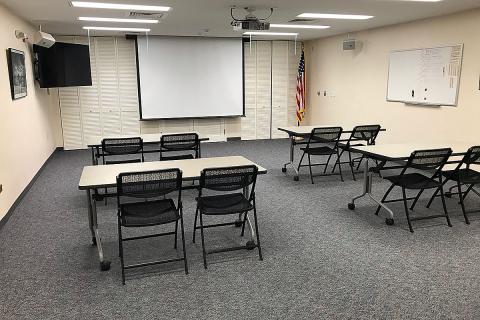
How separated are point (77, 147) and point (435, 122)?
7516 mm

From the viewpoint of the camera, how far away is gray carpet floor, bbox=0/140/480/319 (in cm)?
269

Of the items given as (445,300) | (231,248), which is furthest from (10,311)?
(445,300)

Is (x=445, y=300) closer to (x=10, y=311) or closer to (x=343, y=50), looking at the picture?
(x=10, y=311)

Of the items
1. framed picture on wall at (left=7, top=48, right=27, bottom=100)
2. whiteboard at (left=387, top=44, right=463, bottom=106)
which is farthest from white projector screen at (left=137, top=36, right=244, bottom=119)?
whiteboard at (left=387, top=44, right=463, bottom=106)

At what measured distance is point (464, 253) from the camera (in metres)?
3.49

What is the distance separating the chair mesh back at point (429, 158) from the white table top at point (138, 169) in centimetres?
161

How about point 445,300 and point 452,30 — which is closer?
point 445,300

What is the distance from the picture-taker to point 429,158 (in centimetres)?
398

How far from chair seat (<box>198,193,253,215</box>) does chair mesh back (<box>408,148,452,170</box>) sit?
181 cm

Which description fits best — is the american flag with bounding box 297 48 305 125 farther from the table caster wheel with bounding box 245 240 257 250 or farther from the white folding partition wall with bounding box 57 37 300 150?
the table caster wheel with bounding box 245 240 257 250

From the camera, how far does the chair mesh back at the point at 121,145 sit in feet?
16.5

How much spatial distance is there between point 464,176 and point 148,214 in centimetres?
353

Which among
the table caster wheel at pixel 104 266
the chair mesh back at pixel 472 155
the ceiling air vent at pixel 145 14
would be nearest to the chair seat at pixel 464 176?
the chair mesh back at pixel 472 155

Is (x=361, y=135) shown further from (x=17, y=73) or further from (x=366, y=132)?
(x=17, y=73)
